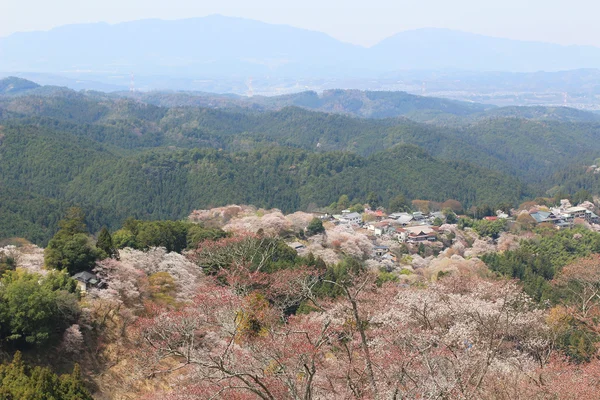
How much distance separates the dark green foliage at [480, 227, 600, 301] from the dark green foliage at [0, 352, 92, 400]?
1837cm

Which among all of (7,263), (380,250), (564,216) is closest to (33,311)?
(7,263)

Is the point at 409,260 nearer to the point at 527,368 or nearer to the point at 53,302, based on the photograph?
the point at 527,368

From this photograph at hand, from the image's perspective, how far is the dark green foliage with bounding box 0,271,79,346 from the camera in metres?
15.2

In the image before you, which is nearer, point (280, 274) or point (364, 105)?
point (280, 274)

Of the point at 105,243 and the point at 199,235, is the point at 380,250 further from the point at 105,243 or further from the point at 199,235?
the point at 105,243

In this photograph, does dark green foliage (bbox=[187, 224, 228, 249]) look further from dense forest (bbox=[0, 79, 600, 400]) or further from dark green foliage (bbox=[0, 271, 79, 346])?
dark green foliage (bbox=[0, 271, 79, 346])

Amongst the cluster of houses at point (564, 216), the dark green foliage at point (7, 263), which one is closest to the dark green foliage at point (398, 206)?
the cluster of houses at point (564, 216)

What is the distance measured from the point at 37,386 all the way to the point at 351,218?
40247 millimetres

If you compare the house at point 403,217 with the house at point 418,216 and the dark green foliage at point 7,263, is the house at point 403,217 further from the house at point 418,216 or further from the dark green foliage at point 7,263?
the dark green foliage at point 7,263

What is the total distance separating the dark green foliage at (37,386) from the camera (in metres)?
12.2

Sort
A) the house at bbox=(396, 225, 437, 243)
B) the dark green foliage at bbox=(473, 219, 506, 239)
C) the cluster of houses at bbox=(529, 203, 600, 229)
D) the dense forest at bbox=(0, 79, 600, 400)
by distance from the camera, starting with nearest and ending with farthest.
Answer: the dense forest at bbox=(0, 79, 600, 400), the house at bbox=(396, 225, 437, 243), the dark green foliage at bbox=(473, 219, 506, 239), the cluster of houses at bbox=(529, 203, 600, 229)

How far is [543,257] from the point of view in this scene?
1264 inches

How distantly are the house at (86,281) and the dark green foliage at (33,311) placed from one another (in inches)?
73.7

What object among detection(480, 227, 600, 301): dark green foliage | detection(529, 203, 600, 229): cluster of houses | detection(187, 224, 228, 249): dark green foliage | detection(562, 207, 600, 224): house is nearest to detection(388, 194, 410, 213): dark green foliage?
detection(529, 203, 600, 229): cluster of houses
